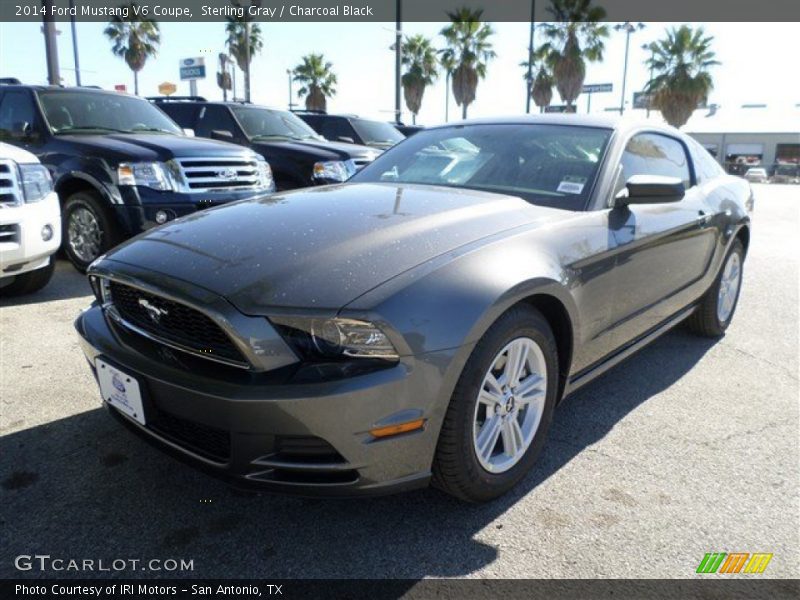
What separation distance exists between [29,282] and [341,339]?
412cm

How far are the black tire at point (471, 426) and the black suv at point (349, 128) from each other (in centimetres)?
912

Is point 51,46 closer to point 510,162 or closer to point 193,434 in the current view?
point 510,162

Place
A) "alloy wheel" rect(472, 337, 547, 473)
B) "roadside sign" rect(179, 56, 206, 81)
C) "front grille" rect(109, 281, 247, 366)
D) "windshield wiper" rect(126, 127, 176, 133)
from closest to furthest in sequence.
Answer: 1. "front grille" rect(109, 281, 247, 366)
2. "alloy wheel" rect(472, 337, 547, 473)
3. "windshield wiper" rect(126, 127, 176, 133)
4. "roadside sign" rect(179, 56, 206, 81)

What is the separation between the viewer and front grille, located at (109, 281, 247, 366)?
2.00 m

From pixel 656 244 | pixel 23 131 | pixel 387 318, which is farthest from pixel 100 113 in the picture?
pixel 387 318

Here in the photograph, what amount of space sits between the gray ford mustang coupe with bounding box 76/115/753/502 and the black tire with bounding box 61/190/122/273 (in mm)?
3091

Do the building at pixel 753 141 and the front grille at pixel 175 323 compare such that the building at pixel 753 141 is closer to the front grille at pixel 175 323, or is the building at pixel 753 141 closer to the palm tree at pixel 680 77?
the palm tree at pixel 680 77

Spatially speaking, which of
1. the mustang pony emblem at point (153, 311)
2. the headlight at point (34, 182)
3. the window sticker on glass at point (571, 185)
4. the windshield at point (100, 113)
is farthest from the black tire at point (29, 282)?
the window sticker on glass at point (571, 185)

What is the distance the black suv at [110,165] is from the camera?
5527mm

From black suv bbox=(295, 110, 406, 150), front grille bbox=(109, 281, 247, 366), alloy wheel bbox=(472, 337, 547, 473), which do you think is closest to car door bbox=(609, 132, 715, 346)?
alloy wheel bbox=(472, 337, 547, 473)

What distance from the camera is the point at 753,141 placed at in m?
47.9

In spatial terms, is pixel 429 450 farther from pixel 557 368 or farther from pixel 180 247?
pixel 180 247

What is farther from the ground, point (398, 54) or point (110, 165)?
point (398, 54)

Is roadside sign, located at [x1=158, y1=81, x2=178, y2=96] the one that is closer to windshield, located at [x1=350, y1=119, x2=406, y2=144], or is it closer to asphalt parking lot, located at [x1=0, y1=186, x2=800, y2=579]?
windshield, located at [x1=350, y1=119, x2=406, y2=144]
